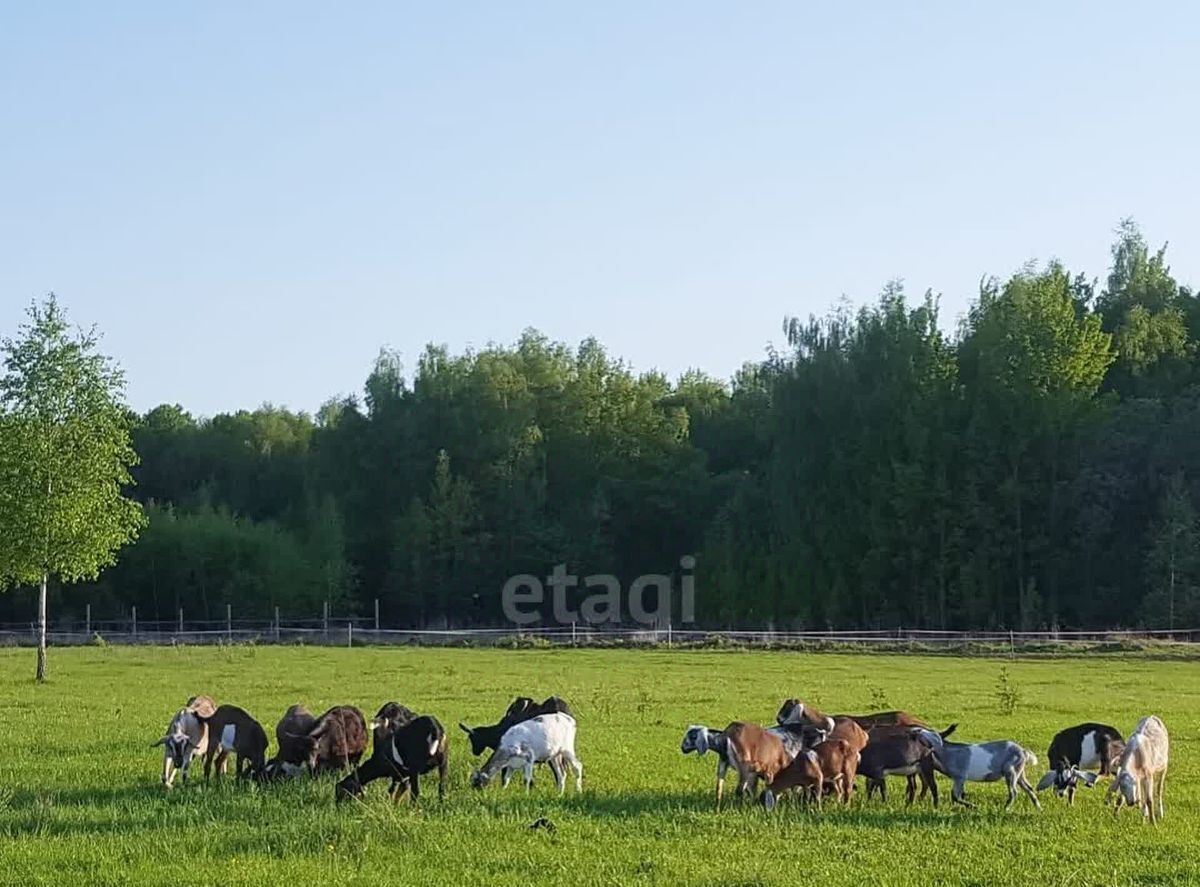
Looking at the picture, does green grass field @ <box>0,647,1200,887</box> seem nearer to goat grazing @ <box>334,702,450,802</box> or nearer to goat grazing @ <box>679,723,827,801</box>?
goat grazing @ <box>334,702,450,802</box>

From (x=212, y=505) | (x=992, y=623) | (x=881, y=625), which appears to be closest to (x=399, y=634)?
(x=881, y=625)

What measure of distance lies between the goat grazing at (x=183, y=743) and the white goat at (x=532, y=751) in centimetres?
374

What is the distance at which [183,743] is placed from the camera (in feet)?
57.2

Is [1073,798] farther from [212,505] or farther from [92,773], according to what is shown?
[212,505]

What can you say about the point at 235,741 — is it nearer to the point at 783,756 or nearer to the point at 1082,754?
the point at 783,756

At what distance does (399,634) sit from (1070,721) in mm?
41053

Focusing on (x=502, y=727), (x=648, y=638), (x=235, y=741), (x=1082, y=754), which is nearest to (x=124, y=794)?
(x=235, y=741)

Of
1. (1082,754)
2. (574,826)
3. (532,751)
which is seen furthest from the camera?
(532,751)

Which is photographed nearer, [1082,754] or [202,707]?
[1082,754]

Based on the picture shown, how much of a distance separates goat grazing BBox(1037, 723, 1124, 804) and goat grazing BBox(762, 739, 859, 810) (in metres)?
2.19

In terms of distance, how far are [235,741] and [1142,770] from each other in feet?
35.1

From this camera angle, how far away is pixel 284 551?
283 feet

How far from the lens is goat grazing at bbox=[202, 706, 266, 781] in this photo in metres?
17.6

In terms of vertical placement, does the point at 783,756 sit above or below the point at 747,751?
below
